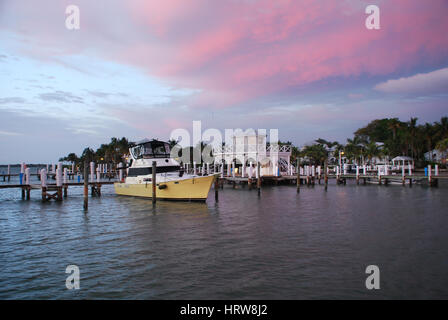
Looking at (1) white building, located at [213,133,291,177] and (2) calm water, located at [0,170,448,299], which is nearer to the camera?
(2) calm water, located at [0,170,448,299]

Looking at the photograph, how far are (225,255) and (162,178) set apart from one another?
696 inches

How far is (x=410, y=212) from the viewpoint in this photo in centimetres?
2155

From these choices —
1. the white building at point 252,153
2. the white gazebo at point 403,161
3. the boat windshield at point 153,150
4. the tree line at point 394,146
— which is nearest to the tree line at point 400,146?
the tree line at point 394,146

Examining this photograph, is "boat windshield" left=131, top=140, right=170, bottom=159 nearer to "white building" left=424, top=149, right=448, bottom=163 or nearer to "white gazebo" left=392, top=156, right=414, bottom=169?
"white gazebo" left=392, top=156, right=414, bottom=169

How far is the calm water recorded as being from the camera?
28.5 feet

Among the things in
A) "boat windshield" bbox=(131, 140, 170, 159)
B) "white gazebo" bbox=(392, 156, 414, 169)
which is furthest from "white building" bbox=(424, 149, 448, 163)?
"boat windshield" bbox=(131, 140, 170, 159)

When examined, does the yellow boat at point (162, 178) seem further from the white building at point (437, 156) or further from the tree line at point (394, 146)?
the white building at point (437, 156)

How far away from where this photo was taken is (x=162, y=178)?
2848 centimetres

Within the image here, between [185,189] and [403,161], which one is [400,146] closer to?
[403,161]

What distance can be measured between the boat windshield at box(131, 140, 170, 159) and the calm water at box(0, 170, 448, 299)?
971 centimetres

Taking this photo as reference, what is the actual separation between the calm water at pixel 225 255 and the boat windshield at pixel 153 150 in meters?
9.71

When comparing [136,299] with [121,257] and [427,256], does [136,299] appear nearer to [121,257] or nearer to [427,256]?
[121,257]

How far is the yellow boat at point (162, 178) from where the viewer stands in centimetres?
2661
